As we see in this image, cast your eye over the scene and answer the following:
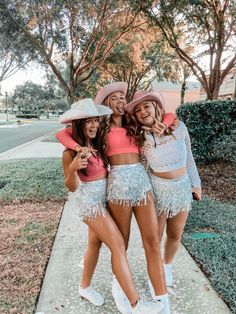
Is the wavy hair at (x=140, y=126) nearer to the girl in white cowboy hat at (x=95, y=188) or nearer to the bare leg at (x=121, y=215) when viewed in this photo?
the girl in white cowboy hat at (x=95, y=188)

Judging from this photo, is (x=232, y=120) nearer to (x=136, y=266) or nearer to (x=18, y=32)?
(x=136, y=266)

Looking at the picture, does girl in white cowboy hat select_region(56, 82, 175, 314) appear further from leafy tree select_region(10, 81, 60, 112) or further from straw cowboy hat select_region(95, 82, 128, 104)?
leafy tree select_region(10, 81, 60, 112)

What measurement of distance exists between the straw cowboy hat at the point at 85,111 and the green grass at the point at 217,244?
1832 millimetres

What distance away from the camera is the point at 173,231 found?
9.48 feet

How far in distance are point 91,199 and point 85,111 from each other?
63cm

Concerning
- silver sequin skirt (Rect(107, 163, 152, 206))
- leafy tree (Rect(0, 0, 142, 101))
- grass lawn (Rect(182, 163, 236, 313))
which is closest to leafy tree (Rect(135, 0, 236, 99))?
leafy tree (Rect(0, 0, 142, 101))

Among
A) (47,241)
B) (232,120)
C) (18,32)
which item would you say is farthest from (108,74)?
(47,241)

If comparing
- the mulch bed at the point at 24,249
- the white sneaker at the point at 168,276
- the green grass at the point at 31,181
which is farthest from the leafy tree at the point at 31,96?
the white sneaker at the point at 168,276

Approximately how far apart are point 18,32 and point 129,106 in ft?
45.3

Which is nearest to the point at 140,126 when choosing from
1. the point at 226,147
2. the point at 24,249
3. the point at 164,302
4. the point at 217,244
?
the point at 164,302

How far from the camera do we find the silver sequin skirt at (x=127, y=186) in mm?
2449

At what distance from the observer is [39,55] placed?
1694 cm

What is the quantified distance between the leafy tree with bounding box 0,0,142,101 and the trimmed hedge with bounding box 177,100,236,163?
24.0 feet

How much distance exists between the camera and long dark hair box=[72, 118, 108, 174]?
2465mm
